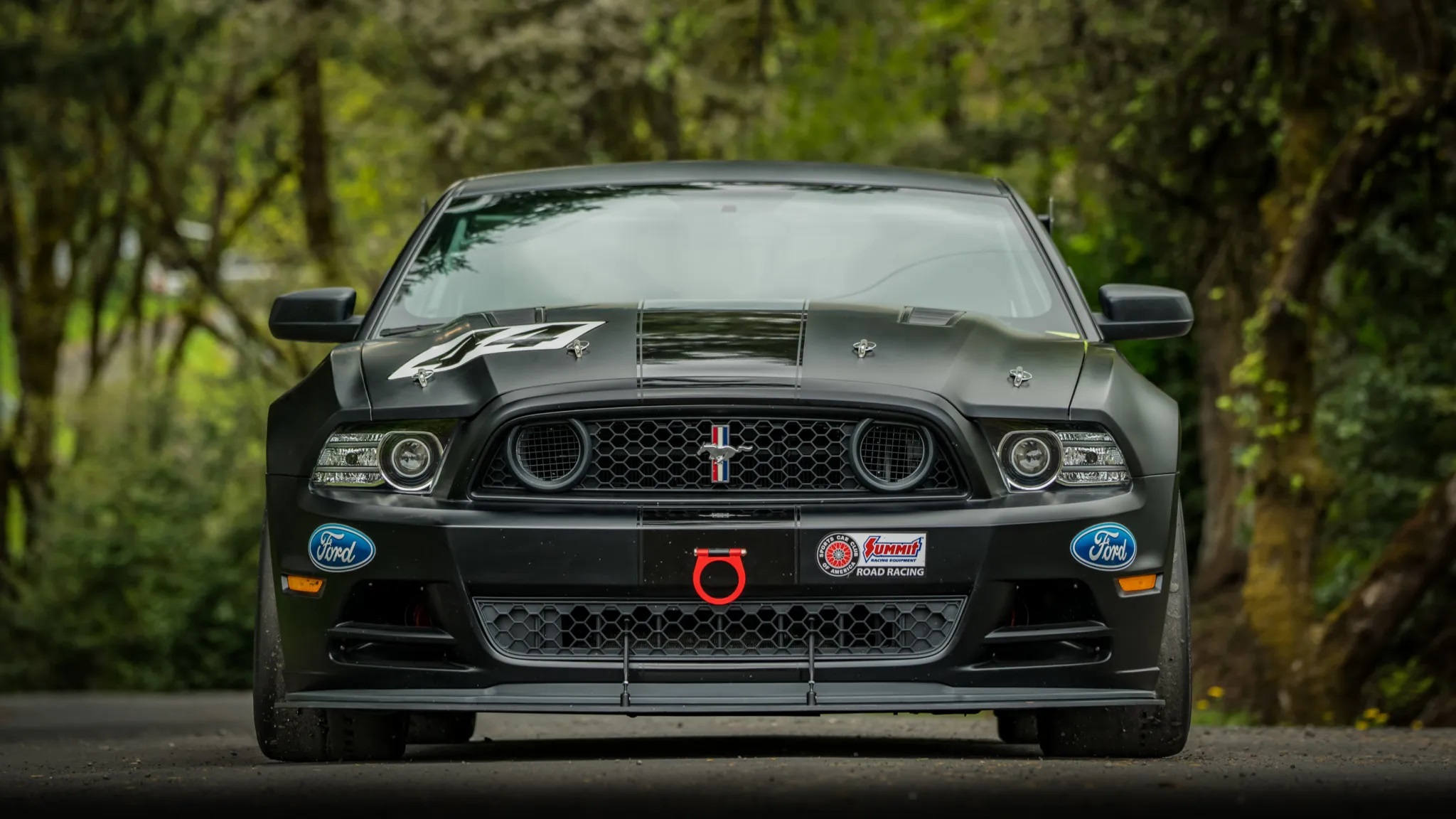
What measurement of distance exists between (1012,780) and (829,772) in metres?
0.50

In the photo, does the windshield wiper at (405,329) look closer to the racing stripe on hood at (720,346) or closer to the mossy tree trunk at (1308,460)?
the racing stripe on hood at (720,346)

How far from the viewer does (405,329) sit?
715cm

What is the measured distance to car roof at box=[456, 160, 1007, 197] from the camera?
800cm

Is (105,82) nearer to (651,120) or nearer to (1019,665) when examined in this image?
(651,120)

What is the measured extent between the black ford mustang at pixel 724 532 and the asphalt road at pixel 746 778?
22cm

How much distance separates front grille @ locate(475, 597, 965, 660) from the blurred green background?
7153 millimetres

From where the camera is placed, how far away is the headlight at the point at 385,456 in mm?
6121

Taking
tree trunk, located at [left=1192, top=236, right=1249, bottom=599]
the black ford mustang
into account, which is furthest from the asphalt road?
tree trunk, located at [left=1192, top=236, right=1249, bottom=599]

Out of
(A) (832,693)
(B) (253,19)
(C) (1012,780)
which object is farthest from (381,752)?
(B) (253,19)

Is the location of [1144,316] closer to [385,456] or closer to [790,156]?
[385,456]

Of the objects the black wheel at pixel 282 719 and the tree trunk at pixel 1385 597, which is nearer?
the black wheel at pixel 282 719

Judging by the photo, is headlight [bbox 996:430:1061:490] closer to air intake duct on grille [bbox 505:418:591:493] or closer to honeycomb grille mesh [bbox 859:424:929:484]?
honeycomb grille mesh [bbox 859:424:929:484]

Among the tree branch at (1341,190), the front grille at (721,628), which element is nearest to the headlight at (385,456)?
the front grille at (721,628)

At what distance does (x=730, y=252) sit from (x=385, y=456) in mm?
1746
